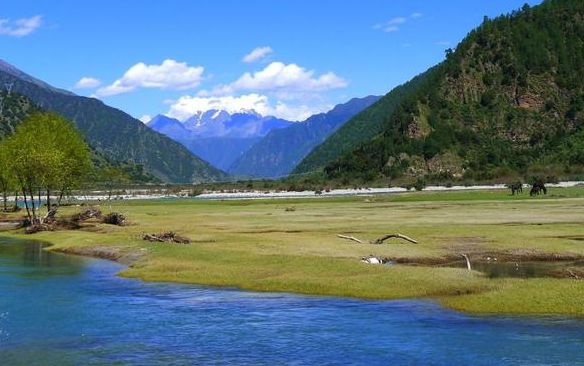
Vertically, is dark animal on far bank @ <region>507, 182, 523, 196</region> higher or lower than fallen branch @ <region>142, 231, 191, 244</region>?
higher

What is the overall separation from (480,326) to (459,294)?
23.2 ft

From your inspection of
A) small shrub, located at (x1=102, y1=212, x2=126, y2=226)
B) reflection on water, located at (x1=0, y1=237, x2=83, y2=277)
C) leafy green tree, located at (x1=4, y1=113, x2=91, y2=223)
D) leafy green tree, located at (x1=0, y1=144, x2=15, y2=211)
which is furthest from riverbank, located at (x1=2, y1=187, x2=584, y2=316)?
leafy green tree, located at (x1=0, y1=144, x2=15, y2=211)

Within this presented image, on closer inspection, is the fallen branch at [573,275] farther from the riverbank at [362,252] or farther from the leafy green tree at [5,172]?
the leafy green tree at [5,172]

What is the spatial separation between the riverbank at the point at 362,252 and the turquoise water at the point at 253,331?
2646 mm

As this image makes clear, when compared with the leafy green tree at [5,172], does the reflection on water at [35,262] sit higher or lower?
lower

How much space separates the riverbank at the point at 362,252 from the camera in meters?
36.3

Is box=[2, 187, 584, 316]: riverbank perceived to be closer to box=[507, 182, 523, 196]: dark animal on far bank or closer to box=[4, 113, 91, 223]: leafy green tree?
box=[4, 113, 91, 223]: leafy green tree

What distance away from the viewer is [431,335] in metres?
27.9

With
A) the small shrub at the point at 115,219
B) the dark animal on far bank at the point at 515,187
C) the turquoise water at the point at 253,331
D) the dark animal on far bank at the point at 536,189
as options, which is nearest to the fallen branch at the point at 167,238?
the turquoise water at the point at 253,331

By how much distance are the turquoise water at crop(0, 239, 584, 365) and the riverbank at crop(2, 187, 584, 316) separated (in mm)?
2646

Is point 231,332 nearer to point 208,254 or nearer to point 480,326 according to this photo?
point 480,326

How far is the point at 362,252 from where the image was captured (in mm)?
52625

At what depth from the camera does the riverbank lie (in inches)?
1428

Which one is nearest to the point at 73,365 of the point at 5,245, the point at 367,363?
the point at 367,363
